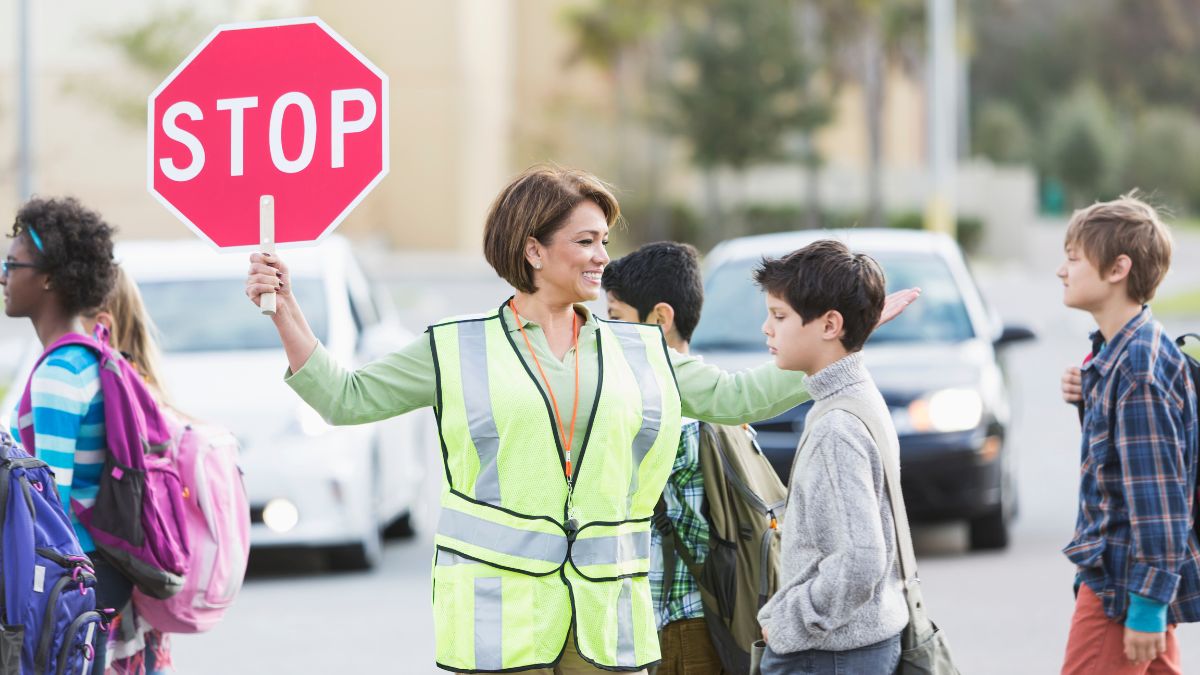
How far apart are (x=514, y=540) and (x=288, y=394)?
608 centimetres

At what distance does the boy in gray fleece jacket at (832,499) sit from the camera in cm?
367

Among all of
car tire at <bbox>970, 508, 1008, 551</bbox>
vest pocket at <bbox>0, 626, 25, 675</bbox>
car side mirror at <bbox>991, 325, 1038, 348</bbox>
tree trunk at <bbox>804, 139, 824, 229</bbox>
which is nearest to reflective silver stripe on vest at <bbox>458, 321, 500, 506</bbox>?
vest pocket at <bbox>0, 626, 25, 675</bbox>

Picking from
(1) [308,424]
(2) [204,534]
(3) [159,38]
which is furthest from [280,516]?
(3) [159,38]

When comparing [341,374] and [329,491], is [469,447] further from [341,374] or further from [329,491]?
[329,491]

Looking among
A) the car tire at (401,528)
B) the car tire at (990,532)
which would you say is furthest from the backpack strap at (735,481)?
the car tire at (401,528)

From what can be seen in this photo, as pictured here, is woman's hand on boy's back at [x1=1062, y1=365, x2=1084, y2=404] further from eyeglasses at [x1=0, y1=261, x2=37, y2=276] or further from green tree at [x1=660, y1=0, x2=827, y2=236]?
green tree at [x1=660, y1=0, x2=827, y2=236]

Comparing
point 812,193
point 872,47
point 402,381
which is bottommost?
point 402,381

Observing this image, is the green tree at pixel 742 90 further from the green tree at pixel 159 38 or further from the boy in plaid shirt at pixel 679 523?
the boy in plaid shirt at pixel 679 523

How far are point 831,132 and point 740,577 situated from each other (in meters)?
56.1

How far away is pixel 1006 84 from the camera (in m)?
80.9

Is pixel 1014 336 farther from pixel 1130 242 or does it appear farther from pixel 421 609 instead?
pixel 1130 242

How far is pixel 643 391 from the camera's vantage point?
3.86m

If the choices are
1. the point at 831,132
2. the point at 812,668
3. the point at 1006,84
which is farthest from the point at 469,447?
the point at 1006,84

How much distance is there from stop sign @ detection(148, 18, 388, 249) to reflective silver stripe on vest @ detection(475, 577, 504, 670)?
0.95 metres
